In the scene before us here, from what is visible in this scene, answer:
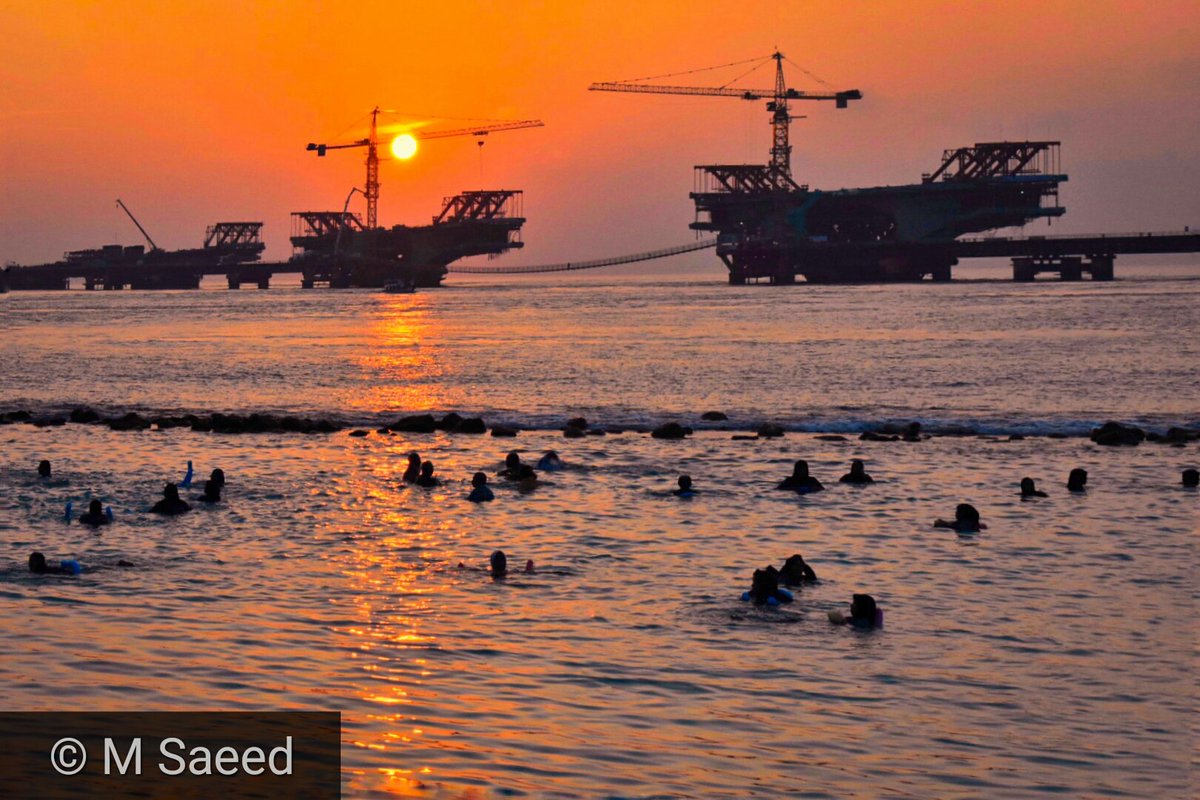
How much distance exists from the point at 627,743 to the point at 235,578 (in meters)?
9.44

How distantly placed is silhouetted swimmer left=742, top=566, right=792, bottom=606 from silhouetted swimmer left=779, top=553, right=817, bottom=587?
3.10 ft

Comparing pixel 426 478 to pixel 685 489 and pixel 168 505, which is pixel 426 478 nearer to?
pixel 685 489

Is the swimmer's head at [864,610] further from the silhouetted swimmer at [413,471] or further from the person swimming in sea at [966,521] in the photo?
the silhouetted swimmer at [413,471]

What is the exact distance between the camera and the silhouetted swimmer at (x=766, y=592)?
18844 mm

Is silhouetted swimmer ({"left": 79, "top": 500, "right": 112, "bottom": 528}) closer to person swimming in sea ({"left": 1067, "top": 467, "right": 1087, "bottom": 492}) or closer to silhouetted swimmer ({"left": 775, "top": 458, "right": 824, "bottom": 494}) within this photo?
silhouetted swimmer ({"left": 775, "top": 458, "right": 824, "bottom": 494})

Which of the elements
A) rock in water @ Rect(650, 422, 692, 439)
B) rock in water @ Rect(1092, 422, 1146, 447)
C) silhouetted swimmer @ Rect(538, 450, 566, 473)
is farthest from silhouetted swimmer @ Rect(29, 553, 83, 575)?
rock in water @ Rect(1092, 422, 1146, 447)

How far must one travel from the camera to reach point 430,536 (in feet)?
82.0

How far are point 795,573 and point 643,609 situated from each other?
8.27 feet

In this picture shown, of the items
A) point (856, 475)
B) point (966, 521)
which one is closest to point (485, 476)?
point (856, 475)

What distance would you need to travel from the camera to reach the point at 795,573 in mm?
20203

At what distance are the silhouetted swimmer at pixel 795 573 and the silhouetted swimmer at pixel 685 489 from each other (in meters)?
9.07

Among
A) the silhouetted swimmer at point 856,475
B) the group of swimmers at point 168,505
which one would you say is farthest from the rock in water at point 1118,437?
the group of swimmers at point 168,505

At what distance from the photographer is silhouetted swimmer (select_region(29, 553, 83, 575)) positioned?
20.9 meters

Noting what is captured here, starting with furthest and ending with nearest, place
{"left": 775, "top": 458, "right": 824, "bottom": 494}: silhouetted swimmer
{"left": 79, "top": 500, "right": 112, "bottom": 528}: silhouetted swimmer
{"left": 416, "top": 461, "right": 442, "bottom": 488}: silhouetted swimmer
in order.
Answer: {"left": 416, "top": 461, "right": 442, "bottom": 488}: silhouetted swimmer → {"left": 775, "top": 458, "right": 824, "bottom": 494}: silhouetted swimmer → {"left": 79, "top": 500, "right": 112, "bottom": 528}: silhouetted swimmer
